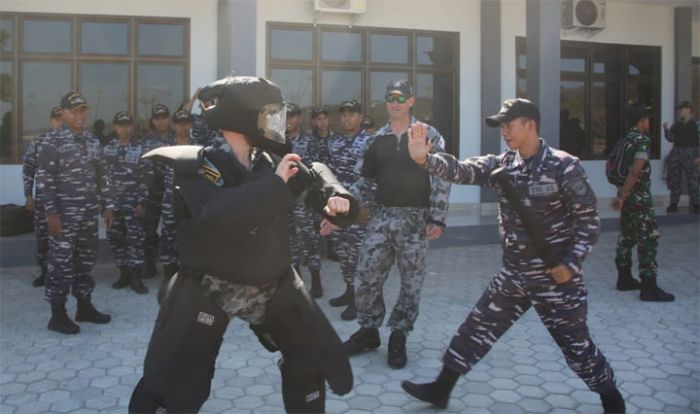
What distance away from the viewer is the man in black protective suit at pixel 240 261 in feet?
7.53

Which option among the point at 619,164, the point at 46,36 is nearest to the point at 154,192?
the point at 46,36

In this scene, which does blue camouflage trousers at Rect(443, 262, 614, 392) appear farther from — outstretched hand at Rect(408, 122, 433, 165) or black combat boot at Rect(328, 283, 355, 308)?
black combat boot at Rect(328, 283, 355, 308)

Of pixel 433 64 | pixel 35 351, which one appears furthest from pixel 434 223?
pixel 433 64

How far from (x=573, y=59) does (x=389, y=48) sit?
3560mm

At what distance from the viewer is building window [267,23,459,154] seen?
1007 cm

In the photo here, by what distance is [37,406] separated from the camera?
3.65 meters

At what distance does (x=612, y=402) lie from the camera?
3.34m

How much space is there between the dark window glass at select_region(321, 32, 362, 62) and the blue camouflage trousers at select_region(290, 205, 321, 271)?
14.4ft

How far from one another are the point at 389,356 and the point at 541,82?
5732mm

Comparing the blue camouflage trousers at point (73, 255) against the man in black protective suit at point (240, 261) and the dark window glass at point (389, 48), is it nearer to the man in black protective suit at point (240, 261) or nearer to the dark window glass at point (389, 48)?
the man in black protective suit at point (240, 261)

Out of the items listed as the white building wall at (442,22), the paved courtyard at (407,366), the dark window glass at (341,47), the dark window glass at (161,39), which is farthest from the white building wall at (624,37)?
the paved courtyard at (407,366)

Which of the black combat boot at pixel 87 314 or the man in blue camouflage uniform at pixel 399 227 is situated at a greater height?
the man in blue camouflage uniform at pixel 399 227

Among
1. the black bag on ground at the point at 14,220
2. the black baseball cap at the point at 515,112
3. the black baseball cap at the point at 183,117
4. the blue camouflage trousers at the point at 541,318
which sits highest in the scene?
the black baseball cap at the point at 183,117

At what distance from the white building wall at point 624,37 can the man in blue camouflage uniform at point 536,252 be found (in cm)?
807
